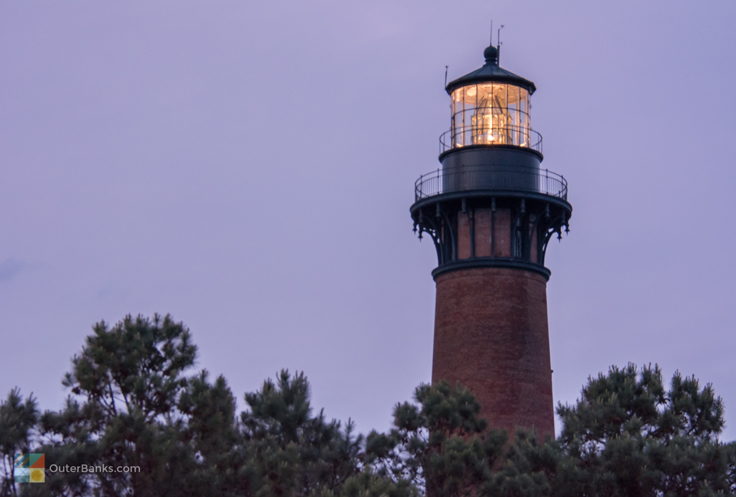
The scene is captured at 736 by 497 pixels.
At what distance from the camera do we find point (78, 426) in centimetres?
4122

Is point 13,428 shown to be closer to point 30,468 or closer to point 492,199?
point 30,468

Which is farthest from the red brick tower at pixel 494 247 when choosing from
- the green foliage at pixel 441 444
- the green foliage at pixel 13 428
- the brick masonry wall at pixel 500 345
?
the green foliage at pixel 13 428

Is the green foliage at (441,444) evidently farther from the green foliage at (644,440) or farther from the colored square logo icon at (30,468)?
the colored square logo icon at (30,468)

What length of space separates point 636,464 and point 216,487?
11.2m

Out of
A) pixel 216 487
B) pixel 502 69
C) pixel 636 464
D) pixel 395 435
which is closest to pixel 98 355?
pixel 216 487

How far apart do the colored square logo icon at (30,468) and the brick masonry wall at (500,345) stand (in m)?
19.9

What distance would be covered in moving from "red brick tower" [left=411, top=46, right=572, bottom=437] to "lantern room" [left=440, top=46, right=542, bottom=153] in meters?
0.04

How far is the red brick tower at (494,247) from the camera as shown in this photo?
56000 millimetres

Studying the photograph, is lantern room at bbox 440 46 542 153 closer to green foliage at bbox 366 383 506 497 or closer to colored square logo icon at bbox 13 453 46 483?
green foliage at bbox 366 383 506 497

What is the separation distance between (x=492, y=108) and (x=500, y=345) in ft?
30.4

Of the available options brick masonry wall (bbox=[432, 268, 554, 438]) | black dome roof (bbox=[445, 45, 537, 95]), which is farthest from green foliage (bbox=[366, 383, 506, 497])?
black dome roof (bbox=[445, 45, 537, 95])

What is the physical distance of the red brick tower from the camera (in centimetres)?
5600

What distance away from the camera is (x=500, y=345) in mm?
56094

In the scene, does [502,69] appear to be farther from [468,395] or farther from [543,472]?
[543,472]
